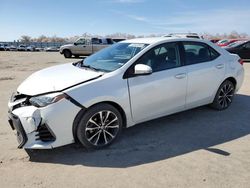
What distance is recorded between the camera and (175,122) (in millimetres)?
5398

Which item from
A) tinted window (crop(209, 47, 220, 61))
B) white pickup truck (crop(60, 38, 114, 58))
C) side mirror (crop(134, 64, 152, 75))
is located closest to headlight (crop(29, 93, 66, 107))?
side mirror (crop(134, 64, 152, 75))

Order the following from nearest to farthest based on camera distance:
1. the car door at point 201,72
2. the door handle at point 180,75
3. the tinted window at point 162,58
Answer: the tinted window at point 162,58 → the door handle at point 180,75 → the car door at point 201,72

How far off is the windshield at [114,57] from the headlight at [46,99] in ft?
3.18

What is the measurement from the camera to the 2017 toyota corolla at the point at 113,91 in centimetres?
378

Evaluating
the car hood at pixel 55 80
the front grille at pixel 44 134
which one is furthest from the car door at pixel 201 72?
the front grille at pixel 44 134

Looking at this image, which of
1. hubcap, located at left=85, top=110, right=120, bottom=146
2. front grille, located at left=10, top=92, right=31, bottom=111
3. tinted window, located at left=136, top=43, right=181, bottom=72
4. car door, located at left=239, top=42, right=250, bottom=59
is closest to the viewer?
front grille, located at left=10, top=92, right=31, bottom=111

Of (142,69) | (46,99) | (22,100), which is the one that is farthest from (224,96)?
(22,100)

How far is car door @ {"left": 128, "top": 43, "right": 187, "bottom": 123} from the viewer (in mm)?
4402

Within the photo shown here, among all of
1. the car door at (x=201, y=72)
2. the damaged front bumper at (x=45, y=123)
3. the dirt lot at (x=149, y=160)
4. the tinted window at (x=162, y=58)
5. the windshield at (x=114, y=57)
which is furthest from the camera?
the car door at (x=201, y=72)

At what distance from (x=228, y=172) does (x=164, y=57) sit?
7.21ft

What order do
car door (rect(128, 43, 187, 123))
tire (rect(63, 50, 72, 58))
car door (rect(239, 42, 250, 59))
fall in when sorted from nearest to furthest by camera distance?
1. car door (rect(128, 43, 187, 123))
2. car door (rect(239, 42, 250, 59))
3. tire (rect(63, 50, 72, 58))

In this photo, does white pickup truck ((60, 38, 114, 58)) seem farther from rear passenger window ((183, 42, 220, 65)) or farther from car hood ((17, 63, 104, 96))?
car hood ((17, 63, 104, 96))

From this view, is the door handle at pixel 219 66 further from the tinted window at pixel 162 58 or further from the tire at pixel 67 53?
the tire at pixel 67 53

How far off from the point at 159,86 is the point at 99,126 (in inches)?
47.5
